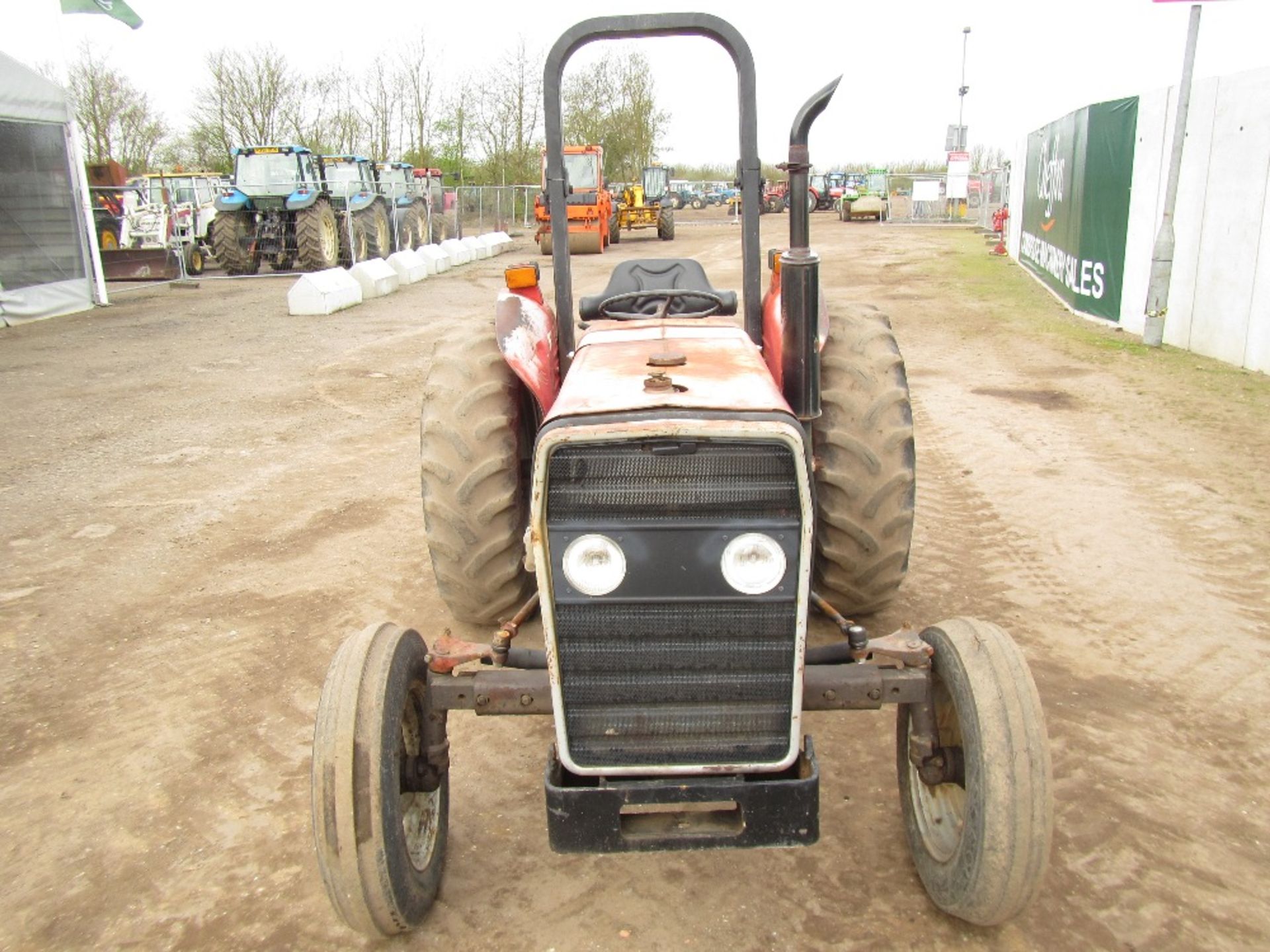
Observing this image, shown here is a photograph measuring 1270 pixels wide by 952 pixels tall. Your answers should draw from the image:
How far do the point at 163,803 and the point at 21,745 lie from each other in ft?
2.59

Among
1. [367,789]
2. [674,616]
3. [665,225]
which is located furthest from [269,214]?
[674,616]

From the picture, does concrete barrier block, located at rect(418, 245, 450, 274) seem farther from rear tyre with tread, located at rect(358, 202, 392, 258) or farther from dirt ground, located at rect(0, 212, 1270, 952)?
dirt ground, located at rect(0, 212, 1270, 952)

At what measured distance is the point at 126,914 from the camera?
2.77 metres

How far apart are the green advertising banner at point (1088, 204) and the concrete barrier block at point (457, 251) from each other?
11.9m

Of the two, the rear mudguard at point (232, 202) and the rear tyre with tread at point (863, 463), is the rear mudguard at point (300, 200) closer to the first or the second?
the rear mudguard at point (232, 202)

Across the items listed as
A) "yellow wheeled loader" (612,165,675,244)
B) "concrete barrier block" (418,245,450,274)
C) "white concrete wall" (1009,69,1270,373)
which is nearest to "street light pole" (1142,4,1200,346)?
"white concrete wall" (1009,69,1270,373)

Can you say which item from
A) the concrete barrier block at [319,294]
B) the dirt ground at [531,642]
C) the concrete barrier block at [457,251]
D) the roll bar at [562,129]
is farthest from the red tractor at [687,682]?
the concrete barrier block at [457,251]

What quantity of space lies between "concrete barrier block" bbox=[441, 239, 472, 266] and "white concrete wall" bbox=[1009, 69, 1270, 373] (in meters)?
14.6

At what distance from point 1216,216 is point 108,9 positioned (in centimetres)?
1731

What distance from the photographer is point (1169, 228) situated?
9922 millimetres

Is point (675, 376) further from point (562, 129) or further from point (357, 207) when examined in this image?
point (357, 207)

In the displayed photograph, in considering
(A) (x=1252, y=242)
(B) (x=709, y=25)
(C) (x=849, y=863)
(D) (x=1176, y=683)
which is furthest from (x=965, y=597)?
(A) (x=1252, y=242)

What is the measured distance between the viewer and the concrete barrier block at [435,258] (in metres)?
20.3

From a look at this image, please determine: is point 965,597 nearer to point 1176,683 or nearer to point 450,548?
point 1176,683
